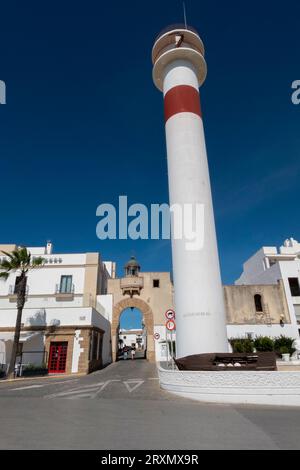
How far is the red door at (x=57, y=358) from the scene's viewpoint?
2058 cm

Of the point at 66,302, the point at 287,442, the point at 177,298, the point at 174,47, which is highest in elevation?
the point at 174,47

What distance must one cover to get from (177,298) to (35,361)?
13.5m

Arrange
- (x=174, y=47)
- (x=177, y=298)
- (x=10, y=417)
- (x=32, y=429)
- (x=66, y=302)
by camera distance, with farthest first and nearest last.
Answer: (x=66, y=302) → (x=174, y=47) → (x=177, y=298) → (x=10, y=417) → (x=32, y=429)

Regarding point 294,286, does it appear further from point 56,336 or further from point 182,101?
point 56,336

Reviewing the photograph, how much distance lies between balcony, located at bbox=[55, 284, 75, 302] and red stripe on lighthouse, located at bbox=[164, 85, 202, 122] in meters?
19.9

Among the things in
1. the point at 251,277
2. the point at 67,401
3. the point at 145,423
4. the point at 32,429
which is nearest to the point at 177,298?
the point at 67,401

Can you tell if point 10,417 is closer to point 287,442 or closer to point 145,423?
point 145,423

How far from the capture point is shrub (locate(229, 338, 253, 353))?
23.2 metres

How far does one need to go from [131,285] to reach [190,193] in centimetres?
2208

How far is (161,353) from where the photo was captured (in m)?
31.4

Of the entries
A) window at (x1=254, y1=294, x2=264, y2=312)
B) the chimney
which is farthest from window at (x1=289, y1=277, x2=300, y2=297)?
the chimney

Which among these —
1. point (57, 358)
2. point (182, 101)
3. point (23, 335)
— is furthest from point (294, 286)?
point (23, 335)

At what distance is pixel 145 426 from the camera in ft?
18.6

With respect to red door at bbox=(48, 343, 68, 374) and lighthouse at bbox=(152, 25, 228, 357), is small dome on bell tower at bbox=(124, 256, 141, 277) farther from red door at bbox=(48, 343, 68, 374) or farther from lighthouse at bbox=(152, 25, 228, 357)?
lighthouse at bbox=(152, 25, 228, 357)
